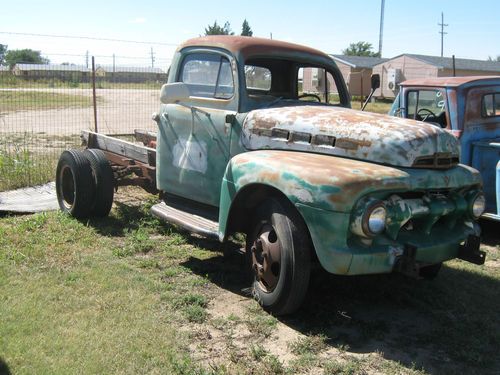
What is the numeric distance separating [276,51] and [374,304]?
2.41m

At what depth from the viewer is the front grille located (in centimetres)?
375

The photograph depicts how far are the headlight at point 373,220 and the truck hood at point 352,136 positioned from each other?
453 millimetres

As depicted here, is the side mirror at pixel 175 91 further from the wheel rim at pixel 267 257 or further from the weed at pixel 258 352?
the weed at pixel 258 352

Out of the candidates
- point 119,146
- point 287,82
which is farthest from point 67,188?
point 287,82

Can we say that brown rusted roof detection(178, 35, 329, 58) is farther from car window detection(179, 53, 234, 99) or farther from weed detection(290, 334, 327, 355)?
weed detection(290, 334, 327, 355)

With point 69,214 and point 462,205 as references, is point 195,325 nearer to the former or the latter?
point 462,205

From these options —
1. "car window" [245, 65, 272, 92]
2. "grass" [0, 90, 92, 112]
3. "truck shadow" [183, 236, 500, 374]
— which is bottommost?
"truck shadow" [183, 236, 500, 374]

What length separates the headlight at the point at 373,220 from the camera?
11.2 ft

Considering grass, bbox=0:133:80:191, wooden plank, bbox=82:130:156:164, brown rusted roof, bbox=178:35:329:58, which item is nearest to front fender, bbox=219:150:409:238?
brown rusted roof, bbox=178:35:329:58

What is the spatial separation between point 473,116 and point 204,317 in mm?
4416

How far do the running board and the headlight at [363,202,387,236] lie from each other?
143 centimetres

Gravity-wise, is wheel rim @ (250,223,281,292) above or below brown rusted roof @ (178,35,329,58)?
below

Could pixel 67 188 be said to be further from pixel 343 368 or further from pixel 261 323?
pixel 343 368

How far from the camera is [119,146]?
669cm
